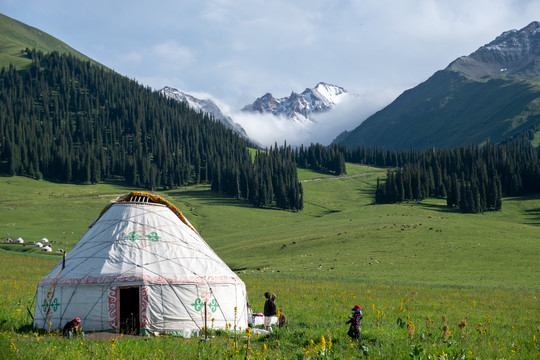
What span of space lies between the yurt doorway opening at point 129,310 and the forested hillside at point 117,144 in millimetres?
92181

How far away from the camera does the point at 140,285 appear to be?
1608 cm

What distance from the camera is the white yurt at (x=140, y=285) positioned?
16016mm

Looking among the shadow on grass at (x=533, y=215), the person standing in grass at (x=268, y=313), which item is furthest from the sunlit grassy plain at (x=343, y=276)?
the person standing in grass at (x=268, y=313)

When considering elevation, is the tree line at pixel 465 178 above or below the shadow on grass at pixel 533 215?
above

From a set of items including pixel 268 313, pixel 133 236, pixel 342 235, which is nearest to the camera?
pixel 268 313

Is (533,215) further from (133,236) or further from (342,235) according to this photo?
(133,236)

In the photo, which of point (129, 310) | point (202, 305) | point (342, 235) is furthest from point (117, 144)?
point (202, 305)

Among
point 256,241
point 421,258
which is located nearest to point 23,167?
point 256,241

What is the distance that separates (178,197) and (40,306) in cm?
9910

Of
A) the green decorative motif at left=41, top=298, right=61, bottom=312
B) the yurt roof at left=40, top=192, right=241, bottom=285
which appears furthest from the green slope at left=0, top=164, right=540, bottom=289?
the green decorative motif at left=41, top=298, right=61, bottom=312

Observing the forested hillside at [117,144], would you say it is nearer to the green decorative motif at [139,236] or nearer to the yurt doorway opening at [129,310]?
the green decorative motif at [139,236]

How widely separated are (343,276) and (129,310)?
2484cm

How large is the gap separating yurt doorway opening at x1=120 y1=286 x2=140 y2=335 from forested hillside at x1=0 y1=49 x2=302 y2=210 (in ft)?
302

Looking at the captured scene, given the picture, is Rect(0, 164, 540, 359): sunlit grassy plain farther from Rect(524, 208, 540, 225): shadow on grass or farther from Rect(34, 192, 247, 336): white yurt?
Rect(34, 192, 247, 336): white yurt
